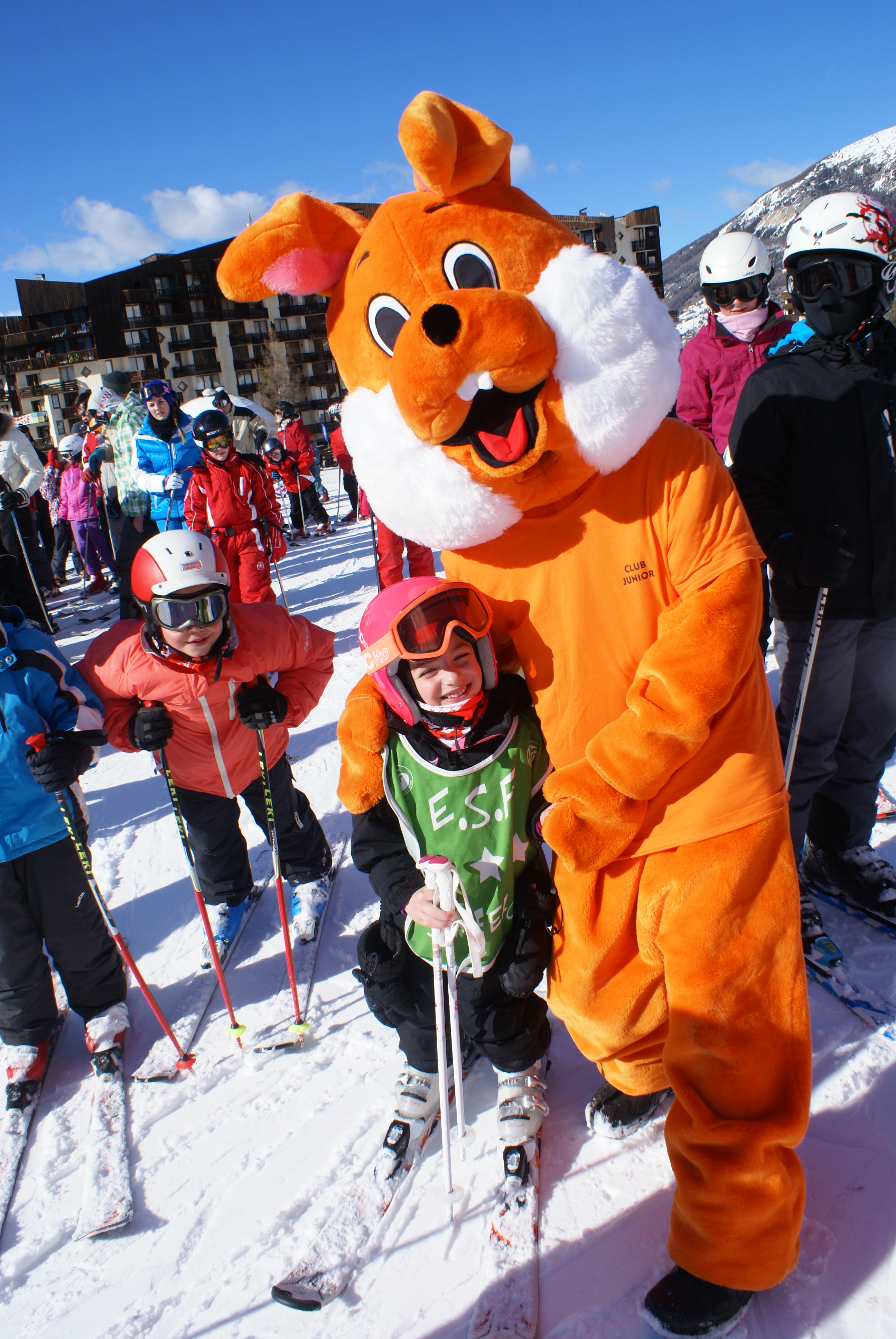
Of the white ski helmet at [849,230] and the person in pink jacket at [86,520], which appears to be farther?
the person in pink jacket at [86,520]

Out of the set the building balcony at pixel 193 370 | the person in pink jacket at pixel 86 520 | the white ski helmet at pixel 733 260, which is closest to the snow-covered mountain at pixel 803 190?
the building balcony at pixel 193 370

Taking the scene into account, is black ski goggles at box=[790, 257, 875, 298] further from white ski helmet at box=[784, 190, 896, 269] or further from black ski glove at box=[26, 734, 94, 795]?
black ski glove at box=[26, 734, 94, 795]

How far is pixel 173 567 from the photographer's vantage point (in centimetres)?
257

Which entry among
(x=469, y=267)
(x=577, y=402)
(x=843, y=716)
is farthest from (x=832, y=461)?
(x=469, y=267)

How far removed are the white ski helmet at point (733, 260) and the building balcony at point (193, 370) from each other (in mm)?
44975

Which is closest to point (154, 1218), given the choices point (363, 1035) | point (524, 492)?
point (363, 1035)

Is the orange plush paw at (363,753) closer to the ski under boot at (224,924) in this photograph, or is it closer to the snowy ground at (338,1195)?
the snowy ground at (338,1195)

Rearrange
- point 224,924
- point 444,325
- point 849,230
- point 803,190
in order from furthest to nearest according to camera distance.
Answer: point 803,190 → point 224,924 → point 849,230 → point 444,325

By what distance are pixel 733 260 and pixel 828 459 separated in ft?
7.29

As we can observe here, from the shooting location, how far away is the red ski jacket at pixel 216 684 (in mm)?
2699

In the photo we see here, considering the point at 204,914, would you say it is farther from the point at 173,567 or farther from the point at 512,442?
the point at 512,442

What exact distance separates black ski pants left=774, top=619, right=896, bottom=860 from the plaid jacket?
19.2ft

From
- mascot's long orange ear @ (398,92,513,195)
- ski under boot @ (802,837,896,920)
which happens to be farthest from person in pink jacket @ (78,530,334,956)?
ski under boot @ (802,837,896,920)

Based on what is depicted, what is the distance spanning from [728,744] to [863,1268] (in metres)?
1.21
